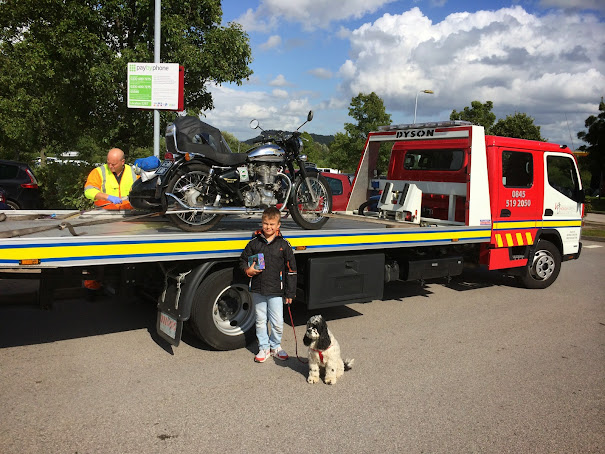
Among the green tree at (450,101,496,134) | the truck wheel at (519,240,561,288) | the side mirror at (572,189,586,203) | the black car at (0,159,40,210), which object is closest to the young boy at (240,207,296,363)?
the truck wheel at (519,240,561,288)

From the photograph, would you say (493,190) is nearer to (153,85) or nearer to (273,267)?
(273,267)

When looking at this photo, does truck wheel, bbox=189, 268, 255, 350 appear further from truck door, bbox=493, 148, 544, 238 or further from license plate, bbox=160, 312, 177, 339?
truck door, bbox=493, 148, 544, 238

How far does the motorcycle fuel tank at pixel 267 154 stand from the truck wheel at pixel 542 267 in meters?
4.43

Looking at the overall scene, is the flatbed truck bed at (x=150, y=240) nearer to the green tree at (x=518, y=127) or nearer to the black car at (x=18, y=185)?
the black car at (x=18, y=185)

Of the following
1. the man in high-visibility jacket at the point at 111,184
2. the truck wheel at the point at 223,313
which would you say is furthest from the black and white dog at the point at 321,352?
the man in high-visibility jacket at the point at 111,184

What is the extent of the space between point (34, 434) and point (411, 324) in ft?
13.8

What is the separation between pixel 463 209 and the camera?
7.23 metres

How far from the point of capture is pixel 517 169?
733cm

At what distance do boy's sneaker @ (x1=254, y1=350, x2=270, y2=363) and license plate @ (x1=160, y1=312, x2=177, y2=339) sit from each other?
30.9 inches

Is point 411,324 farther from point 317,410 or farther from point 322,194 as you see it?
point 317,410

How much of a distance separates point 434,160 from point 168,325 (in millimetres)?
4880

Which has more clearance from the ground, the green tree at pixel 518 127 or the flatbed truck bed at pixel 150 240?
the green tree at pixel 518 127

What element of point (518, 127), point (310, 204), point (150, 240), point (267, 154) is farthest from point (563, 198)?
point (518, 127)

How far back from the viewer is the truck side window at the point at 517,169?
7.17 meters
